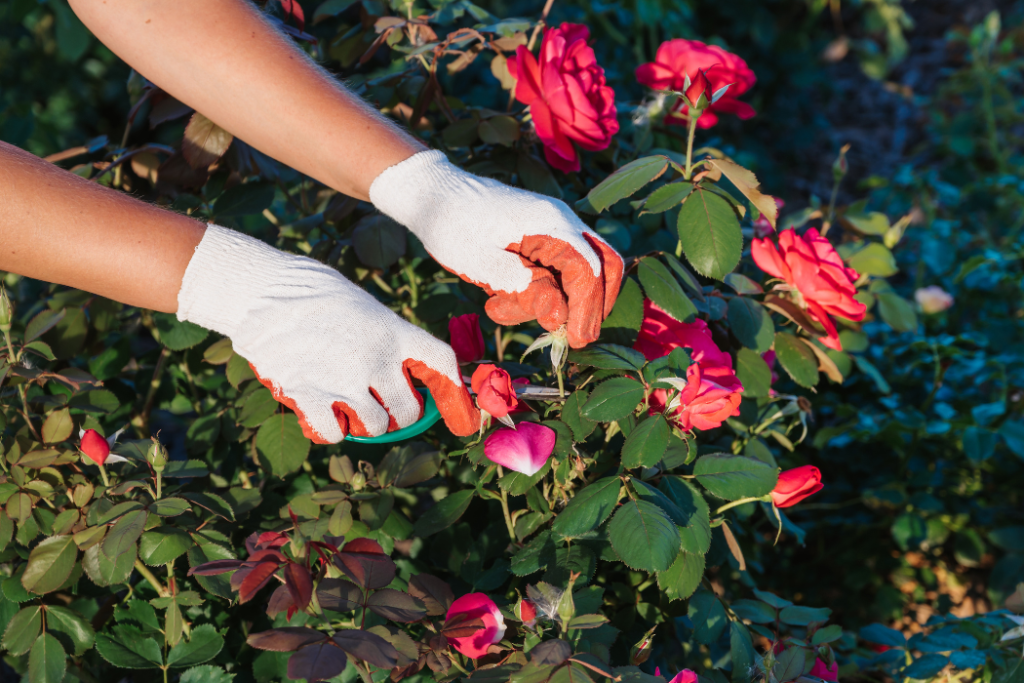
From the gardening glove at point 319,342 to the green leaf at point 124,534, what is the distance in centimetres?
24

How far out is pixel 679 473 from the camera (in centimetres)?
113

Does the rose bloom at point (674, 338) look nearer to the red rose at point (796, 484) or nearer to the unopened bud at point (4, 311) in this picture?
the red rose at point (796, 484)

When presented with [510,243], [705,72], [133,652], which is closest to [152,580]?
[133,652]

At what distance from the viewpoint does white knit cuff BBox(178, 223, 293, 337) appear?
3.59 feet

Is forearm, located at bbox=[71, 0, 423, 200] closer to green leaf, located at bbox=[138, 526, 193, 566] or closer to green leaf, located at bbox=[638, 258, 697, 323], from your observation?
green leaf, located at bbox=[638, 258, 697, 323]

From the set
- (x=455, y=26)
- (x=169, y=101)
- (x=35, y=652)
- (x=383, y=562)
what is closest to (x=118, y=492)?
(x=35, y=652)

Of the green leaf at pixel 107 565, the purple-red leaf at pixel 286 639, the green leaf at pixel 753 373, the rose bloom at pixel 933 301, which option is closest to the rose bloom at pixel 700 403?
the green leaf at pixel 753 373

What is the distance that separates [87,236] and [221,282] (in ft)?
0.65

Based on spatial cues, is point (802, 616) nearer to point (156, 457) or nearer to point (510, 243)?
point (510, 243)

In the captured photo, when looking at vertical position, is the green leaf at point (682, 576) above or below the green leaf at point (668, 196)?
below

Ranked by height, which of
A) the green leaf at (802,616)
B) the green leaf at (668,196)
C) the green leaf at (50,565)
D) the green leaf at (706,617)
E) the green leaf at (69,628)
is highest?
→ the green leaf at (668,196)

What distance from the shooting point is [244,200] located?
53.3 inches

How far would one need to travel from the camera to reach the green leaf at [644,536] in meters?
0.84

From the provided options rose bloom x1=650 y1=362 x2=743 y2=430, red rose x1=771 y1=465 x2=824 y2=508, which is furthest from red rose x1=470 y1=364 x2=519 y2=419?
red rose x1=771 y1=465 x2=824 y2=508
